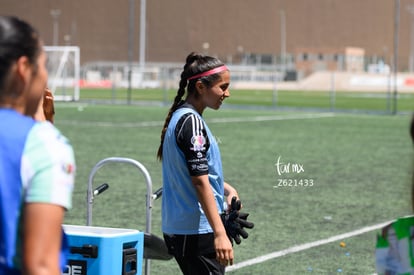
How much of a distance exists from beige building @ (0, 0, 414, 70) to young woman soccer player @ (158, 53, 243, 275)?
92.8m

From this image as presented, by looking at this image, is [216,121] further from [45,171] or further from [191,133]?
[45,171]

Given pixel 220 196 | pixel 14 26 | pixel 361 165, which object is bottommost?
pixel 361 165

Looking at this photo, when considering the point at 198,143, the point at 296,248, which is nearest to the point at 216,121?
the point at 296,248

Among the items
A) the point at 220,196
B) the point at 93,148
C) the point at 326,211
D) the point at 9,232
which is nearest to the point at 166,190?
the point at 220,196

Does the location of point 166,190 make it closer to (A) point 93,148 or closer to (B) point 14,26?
(B) point 14,26

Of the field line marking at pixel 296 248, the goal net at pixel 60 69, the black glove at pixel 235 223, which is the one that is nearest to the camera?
the black glove at pixel 235 223

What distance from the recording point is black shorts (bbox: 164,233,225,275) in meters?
4.61

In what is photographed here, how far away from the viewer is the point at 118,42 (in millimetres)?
99438

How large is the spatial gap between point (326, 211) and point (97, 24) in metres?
89.9

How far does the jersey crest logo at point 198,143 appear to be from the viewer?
4.44 meters

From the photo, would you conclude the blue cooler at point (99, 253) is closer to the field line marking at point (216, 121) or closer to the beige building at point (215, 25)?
the field line marking at point (216, 121)

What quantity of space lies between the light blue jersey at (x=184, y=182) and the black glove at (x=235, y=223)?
11 centimetres

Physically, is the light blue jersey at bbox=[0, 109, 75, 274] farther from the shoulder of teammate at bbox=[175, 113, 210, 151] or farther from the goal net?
the goal net

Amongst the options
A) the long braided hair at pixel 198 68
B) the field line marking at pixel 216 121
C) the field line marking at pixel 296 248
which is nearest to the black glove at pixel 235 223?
the long braided hair at pixel 198 68
